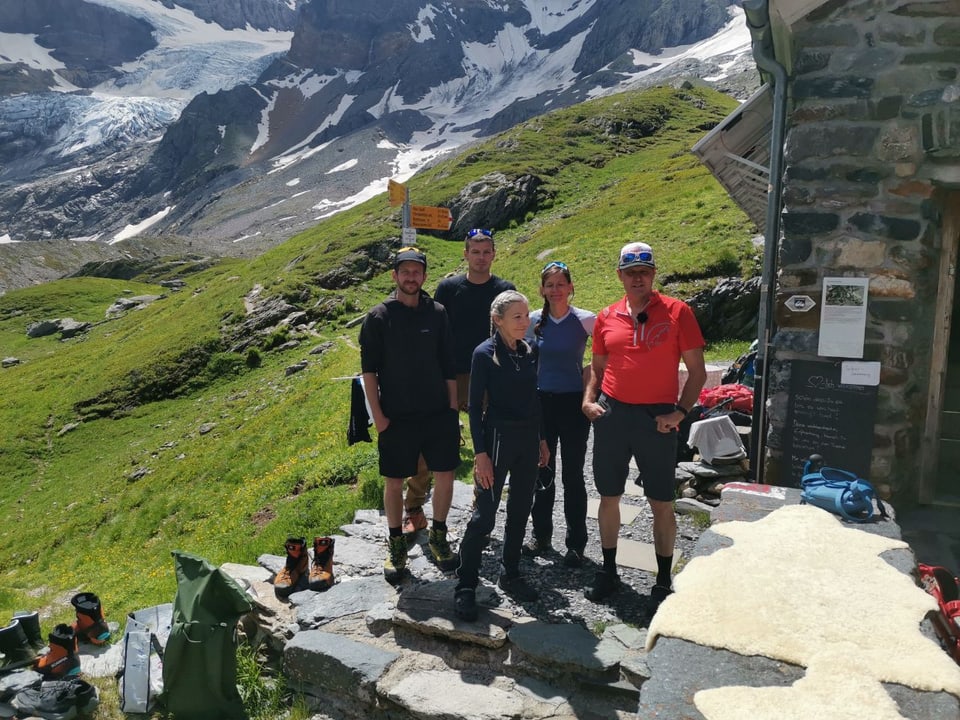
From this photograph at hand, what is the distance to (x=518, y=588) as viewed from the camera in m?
4.88

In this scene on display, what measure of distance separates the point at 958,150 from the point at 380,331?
483 centimetres

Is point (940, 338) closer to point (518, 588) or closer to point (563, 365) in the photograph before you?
point (563, 365)

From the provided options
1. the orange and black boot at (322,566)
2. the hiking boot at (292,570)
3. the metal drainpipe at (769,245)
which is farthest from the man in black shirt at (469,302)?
the metal drainpipe at (769,245)

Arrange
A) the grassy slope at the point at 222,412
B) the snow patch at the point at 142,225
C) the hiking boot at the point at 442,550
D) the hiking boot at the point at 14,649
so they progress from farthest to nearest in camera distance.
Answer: the snow patch at the point at 142,225, the grassy slope at the point at 222,412, the hiking boot at the point at 14,649, the hiking boot at the point at 442,550

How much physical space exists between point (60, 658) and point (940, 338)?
309 inches

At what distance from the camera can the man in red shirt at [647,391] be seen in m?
4.39

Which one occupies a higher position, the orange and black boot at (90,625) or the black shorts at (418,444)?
the black shorts at (418,444)

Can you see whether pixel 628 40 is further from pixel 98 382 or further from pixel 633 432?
pixel 633 432

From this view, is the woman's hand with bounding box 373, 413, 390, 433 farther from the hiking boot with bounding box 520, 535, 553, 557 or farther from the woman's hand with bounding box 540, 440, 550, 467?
the hiking boot with bounding box 520, 535, 553, 557

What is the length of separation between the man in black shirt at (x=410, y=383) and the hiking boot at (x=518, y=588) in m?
0.63

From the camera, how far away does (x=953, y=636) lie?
3.71m

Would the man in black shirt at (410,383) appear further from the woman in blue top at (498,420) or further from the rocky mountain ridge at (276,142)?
the rocky mountain ridge at (276,142)

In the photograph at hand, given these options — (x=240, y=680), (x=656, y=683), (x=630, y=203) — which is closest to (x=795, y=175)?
(x=656, y=683)

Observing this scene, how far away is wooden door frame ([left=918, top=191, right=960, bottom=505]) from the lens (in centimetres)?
570
